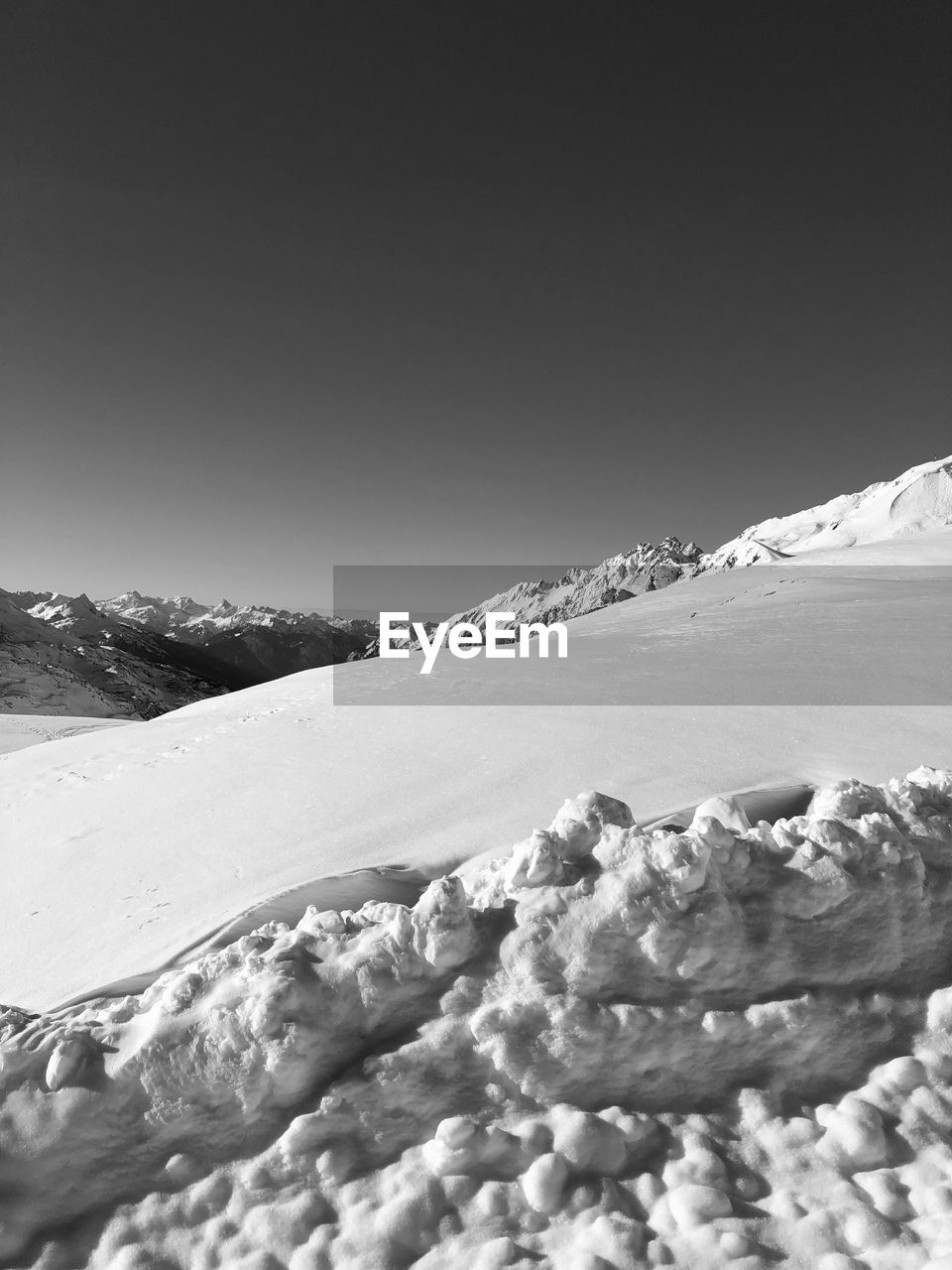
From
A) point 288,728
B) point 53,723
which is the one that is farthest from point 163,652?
point 288,728

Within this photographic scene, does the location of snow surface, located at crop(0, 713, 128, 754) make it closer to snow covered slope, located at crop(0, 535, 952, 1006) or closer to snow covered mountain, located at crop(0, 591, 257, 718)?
snow covered slope, located at crop(0, 535, 952, 1006)

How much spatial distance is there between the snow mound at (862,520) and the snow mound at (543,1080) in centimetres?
3153

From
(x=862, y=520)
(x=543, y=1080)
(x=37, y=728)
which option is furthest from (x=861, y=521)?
(x=543, y=1080)

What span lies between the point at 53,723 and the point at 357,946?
15.6m

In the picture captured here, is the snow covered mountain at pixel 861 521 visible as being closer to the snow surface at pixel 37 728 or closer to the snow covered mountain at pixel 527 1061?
the snow surface at pixel 37 728

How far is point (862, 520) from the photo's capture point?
10969 cm

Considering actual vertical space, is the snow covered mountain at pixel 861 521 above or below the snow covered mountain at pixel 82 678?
above

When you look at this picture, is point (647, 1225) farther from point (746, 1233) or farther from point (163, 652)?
point (163, 652)

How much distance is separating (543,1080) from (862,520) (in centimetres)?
12577

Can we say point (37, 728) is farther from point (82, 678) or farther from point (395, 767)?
point (82, 678)

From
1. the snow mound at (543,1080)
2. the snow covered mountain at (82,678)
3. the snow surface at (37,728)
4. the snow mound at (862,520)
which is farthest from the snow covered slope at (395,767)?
the snow covered mountain at (82,678)

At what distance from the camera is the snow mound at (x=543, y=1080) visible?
2.03m

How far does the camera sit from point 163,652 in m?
178

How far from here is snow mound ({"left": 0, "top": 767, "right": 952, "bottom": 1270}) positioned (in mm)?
2031
